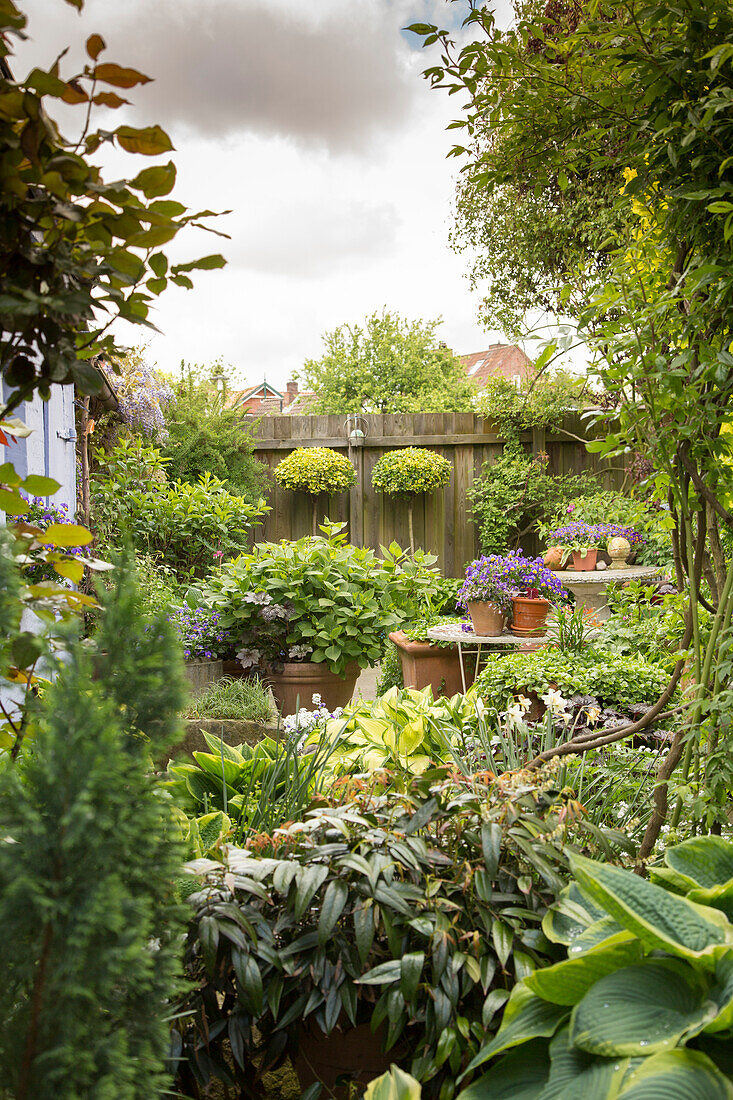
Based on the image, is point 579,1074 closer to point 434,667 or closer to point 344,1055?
point 344,1055

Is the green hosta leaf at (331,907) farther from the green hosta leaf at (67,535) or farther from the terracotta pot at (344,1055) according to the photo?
the green hosta leaf at (67,535)

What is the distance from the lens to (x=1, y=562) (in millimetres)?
838

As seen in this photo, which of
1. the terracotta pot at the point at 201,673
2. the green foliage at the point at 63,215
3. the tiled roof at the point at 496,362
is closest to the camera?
the green foliage at the point at 63,215

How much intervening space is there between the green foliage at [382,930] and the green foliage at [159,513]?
418 cm

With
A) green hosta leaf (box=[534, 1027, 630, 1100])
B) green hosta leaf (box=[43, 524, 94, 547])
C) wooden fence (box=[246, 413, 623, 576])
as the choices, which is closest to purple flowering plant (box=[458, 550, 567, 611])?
green hosta leaf (box=[534, 1027, 630, 1100])

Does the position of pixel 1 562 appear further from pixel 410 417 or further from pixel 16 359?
pixel 410 417

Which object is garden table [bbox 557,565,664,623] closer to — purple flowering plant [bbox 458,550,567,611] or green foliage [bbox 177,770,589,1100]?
purple flowering plant [bbox 458,550,567,611]

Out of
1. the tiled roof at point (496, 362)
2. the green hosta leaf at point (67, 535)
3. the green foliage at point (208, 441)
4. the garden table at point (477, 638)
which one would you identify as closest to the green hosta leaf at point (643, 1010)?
the green hosta leaf at point (67, 535)

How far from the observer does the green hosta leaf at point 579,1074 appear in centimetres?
88

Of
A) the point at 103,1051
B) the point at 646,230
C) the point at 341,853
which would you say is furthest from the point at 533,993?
the point at 646,230

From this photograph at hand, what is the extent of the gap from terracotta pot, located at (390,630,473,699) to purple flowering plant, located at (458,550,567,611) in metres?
0.48

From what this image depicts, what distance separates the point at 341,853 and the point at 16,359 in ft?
2.83

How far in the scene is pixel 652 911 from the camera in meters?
1.02

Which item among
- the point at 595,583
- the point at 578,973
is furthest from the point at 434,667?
the point at 578,973
